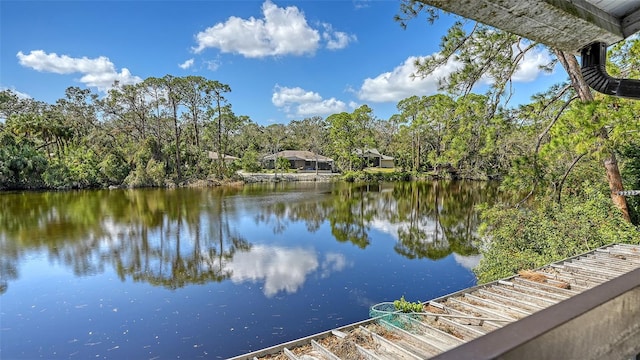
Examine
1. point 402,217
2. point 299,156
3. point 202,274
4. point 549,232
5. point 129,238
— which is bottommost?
point 202,274

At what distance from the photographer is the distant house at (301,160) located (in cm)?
4428

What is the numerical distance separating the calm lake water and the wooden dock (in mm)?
1782

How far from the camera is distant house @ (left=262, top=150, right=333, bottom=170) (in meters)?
44.3

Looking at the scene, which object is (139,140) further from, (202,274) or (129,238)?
(202,274)

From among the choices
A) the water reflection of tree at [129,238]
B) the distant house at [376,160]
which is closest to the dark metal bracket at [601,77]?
the water reflection of tree at [129,238]

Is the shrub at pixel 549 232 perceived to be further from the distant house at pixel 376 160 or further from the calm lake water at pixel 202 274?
the distant house at pixel 376 160

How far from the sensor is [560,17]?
1571mm

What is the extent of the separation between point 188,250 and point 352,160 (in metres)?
28.5

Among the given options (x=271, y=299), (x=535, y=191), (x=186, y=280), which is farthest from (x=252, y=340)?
(x=535, y=191)

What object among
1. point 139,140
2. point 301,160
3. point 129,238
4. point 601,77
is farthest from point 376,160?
point 601,77

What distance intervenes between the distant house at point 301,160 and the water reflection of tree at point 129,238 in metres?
25.3

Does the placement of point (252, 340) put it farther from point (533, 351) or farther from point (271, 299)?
point (533, 351)

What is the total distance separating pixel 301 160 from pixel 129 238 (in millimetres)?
33895

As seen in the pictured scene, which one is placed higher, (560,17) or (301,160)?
(301,160)
